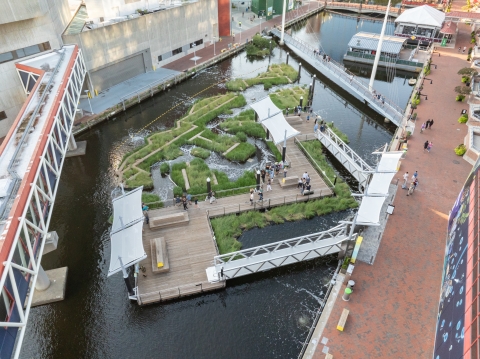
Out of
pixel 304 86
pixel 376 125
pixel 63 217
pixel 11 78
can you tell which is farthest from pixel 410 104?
pixel 11 78

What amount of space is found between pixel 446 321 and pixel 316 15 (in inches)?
3622

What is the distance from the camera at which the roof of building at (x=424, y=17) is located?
6510 centimetres

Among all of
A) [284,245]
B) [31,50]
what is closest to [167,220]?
[284,245]

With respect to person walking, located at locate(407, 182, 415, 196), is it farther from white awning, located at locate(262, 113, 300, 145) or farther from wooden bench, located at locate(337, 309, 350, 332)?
wooden bench, located at locate(337, 309, 350, 332)

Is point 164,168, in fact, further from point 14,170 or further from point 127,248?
point 14,170

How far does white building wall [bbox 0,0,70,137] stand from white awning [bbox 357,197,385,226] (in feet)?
120

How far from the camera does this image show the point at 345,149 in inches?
1391

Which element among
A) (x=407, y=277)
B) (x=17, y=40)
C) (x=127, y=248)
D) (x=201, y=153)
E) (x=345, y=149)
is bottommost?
(x=407, y=277)

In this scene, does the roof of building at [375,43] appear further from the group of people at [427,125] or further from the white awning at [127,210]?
the white awning at [127,210]

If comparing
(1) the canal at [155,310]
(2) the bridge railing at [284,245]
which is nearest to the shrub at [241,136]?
(1) the canal at [155,310]

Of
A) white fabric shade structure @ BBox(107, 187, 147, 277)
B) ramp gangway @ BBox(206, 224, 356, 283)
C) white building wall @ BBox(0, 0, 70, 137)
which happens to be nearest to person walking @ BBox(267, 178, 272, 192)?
ramp gangway @ BBox(206, 224, 356, 283)

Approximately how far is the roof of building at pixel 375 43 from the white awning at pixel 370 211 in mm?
43962

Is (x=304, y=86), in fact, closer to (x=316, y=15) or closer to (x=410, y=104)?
(x=410, y=104)

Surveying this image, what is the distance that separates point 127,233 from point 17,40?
26.5 m
